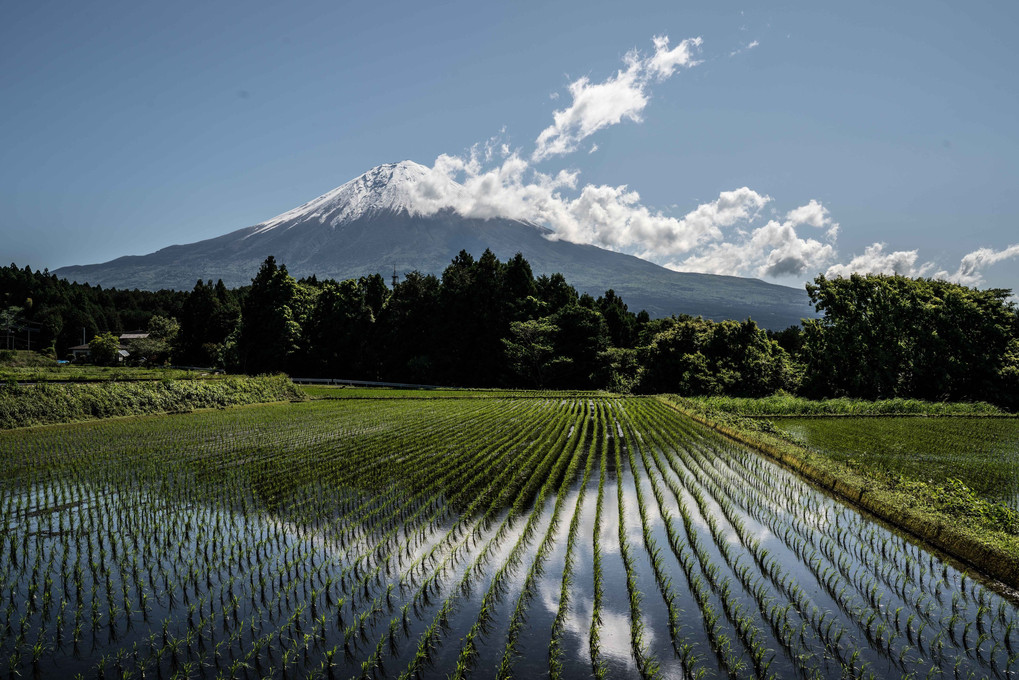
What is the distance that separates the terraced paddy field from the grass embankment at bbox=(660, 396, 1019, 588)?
431 mm

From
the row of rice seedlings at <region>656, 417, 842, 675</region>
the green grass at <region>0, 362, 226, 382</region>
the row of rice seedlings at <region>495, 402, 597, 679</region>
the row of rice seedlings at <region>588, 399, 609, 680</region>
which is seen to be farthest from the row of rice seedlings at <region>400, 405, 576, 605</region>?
the green grass at <region>0, 362, 226, 382</region>

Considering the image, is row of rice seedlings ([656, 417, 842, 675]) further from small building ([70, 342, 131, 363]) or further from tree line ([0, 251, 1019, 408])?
small building ([70, 342, 131, 363])

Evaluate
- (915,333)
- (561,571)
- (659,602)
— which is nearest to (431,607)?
(561,571)

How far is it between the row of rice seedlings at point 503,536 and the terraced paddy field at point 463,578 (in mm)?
32

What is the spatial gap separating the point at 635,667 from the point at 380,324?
173 ft

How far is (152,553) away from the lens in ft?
22.7

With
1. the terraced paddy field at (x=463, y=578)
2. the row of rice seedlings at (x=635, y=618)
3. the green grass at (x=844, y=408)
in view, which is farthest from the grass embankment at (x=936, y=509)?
the green grass at (x=844, y=408)

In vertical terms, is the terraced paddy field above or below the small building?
below

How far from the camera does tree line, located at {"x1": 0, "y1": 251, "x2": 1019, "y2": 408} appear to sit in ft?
106

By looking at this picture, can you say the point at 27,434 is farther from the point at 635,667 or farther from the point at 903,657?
the point at 903,657

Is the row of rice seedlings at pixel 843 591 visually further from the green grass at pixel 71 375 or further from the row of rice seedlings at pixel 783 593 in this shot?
the green grass at pixel 71 375

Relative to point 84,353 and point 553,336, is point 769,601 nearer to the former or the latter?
point 553,336

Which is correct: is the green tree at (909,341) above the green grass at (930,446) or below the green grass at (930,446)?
above

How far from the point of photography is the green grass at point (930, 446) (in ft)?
37.9
